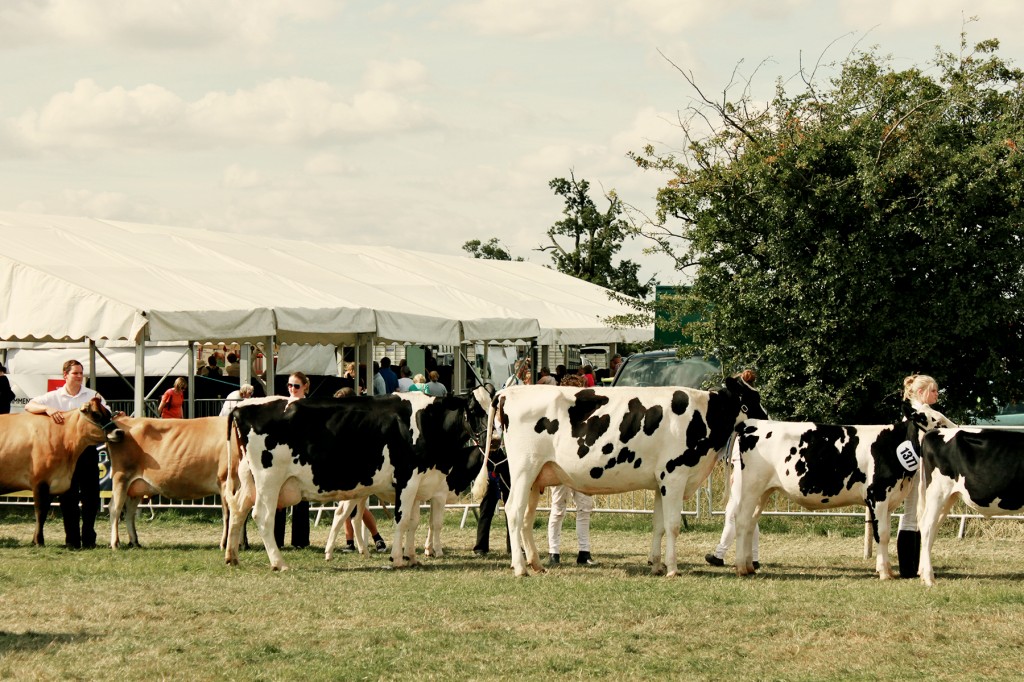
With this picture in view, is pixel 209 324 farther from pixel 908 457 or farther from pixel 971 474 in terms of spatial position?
pixel 971 474

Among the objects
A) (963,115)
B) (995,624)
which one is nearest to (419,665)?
(995,624)

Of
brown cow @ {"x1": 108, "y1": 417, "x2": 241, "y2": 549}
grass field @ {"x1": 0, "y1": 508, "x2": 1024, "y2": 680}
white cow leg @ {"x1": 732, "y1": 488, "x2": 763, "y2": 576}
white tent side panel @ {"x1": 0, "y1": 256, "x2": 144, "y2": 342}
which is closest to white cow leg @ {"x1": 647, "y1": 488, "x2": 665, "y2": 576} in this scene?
grass field @ {"x1": 0, "y1": 508, "x2": 1024, "y2": 680}

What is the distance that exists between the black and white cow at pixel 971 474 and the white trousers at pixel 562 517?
3339 millimetres

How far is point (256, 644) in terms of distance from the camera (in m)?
8.94

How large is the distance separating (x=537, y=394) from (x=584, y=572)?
68.7 inches

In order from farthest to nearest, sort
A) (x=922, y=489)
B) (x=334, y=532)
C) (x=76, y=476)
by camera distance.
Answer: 1. (x=76, y=476)
2. (x=334, y=532)
3. (x=922, y=489)

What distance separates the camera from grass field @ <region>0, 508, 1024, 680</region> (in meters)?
8.27

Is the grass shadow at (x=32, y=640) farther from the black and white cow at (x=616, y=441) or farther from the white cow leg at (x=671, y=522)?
the white cow leg at (x=671, y=522)

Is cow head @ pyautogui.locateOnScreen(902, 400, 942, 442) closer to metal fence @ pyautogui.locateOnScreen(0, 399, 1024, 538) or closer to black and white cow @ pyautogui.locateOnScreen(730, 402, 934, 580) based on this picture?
black and white cow @ pyautogui.locateOnScreen(730, 402, 934, 580)

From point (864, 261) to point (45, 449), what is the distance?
10.2 meters

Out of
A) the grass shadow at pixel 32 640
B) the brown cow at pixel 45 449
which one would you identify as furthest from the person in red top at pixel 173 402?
the grass shadow at pixel 32 640

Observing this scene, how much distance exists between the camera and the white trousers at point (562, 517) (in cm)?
1357

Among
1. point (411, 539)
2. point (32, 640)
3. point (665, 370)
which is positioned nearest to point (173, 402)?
point (665, 370)

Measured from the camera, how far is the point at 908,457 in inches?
486
